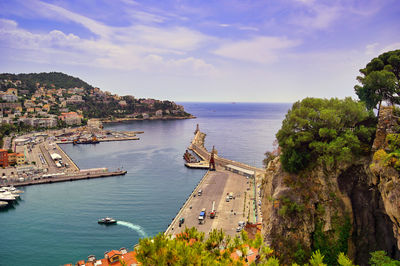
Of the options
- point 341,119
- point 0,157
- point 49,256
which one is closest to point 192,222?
point 49,256

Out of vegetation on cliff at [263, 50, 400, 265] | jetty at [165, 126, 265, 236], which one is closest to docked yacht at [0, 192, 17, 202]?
jetty at [165, 126, 265, 236]

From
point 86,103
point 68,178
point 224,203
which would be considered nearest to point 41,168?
point 68,178

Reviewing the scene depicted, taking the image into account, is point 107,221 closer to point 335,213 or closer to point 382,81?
point 335,213

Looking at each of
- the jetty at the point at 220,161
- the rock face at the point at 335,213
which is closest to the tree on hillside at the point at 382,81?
the rock face at the point at 335,213

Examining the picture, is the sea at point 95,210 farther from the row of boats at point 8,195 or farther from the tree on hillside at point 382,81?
the tree on hillside at point 382,81

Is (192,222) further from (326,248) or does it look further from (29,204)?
(29,204)

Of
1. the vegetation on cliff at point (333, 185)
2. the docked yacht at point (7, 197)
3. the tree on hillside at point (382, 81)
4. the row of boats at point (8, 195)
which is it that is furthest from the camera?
the docked yacht at point (7, 197)
